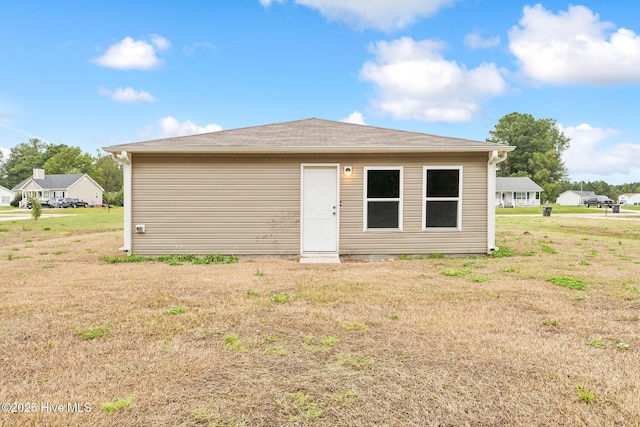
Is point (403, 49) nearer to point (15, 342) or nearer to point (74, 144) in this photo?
point (15, 342)

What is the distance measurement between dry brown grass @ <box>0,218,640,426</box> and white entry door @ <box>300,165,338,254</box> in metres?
2.45

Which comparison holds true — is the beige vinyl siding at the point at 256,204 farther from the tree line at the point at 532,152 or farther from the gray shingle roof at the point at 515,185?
the tree line at the point at 532,152

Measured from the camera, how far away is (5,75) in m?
31.1

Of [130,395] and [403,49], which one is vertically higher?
[403,49]

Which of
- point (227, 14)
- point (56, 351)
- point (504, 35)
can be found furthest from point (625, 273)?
point (227, 14)

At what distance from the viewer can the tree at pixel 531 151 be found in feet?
181

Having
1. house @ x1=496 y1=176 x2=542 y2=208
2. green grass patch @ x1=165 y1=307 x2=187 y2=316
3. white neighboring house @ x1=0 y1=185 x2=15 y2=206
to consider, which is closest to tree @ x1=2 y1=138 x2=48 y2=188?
white neighboring house @ x1=0 y1=185 x2=15 y2=206

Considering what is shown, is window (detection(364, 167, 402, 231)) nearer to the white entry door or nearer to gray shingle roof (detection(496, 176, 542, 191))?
the white entry door

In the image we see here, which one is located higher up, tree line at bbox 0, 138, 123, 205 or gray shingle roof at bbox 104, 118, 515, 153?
tree line at bbox 0, 138, 123, 205

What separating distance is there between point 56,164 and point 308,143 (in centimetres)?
7182

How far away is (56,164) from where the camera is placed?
208 feet

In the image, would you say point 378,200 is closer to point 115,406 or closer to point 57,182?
point 115,406

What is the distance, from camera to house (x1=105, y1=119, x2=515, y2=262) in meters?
8.34

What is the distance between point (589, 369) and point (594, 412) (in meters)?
0.69
